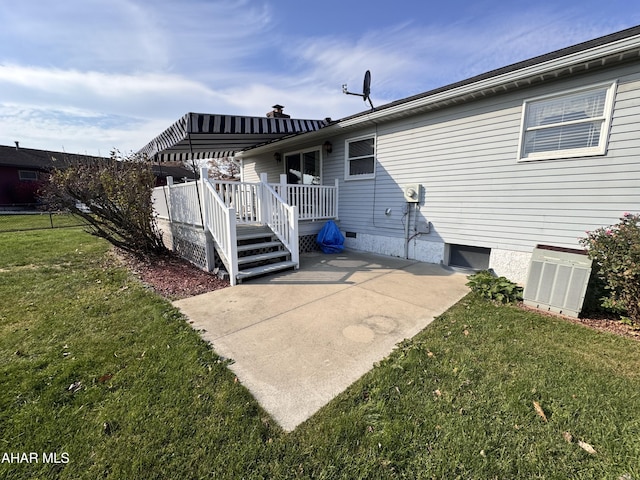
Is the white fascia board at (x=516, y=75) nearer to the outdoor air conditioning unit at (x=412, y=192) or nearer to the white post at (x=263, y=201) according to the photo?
the outdoor air conditioning unit at (x=412, y=192)

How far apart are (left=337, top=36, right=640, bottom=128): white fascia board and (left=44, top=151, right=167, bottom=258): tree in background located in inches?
209

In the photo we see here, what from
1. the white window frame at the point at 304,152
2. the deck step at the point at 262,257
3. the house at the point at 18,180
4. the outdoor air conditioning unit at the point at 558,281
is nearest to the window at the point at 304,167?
the white window frame at the point at 304,152

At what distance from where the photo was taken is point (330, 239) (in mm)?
7168

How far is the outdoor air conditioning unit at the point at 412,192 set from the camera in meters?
5.88

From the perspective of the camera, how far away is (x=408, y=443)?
5.49 ft

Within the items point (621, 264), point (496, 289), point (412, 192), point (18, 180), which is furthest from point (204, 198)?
point (18, 180)

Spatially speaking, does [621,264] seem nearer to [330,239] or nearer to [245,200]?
[330,239]

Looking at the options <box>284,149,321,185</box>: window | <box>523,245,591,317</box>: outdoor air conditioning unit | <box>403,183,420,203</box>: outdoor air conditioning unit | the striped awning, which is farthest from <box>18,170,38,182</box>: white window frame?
<box>523,245,591,317</box>: outdoor air conditioning unit

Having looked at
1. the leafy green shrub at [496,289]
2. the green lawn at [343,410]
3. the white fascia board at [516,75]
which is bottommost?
the green lawn at [343,410]

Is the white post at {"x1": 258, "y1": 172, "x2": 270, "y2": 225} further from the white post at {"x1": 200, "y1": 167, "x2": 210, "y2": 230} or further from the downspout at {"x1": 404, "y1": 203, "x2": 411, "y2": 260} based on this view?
the downspout at {"x1": 404, "y1": 203, "x2": 411, "y2": 260}

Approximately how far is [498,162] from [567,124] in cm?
100

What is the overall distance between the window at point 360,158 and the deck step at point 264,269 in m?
3.17

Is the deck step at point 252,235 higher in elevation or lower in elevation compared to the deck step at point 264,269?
higher

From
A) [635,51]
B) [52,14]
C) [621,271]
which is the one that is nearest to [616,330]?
[621,271]
